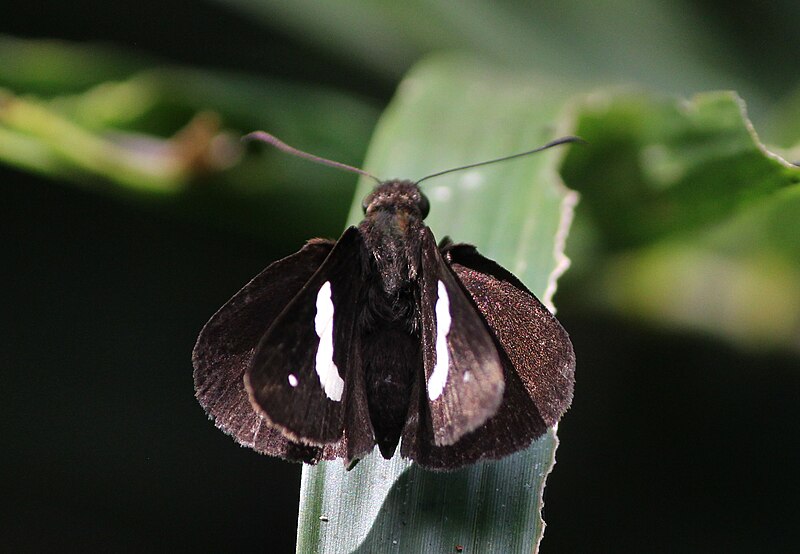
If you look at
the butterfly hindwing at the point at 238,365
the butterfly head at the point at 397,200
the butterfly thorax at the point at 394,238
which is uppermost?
the butterfly head at the point at 397,200

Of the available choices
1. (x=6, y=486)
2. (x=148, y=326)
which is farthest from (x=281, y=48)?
(x=6, y=486)

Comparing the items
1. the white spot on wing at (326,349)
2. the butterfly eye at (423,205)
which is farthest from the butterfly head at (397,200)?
the white spot on wing at (326,349)

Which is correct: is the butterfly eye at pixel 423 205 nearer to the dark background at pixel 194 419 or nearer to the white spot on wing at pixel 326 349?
the white spot on wing at pixel 326 349

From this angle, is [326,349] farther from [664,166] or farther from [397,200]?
[664,166]

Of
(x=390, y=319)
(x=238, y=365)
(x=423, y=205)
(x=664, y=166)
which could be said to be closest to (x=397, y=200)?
(x=423, y=205)

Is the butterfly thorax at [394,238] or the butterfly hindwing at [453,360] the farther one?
the butterfly thorax at [394,238]

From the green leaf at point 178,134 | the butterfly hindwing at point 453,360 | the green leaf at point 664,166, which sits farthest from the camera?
the green leaf at point 178,134
